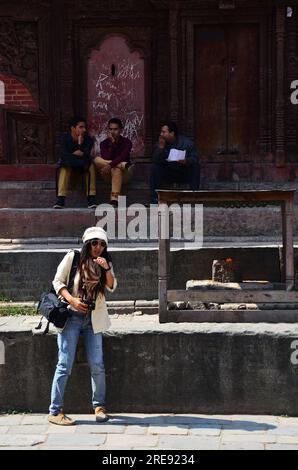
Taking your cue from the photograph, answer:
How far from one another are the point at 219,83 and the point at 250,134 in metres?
0.88

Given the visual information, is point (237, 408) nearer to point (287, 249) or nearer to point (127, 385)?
point (127, 385)

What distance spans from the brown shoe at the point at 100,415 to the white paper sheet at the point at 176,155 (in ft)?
16.0

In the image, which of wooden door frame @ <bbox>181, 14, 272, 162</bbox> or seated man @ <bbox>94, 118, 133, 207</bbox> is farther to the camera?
wooden door frame @ <bbox>181, 14, 272, 162</bbox>

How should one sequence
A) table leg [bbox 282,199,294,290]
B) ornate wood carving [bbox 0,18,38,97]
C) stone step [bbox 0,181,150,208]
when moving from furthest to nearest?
ornate wood carving [bbox 0,18,38,97]
stone step [bbox 0,181,150,208]
table leg [bbox 282,199,294,290]

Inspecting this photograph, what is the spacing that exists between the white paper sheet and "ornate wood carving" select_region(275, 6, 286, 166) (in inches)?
68.5

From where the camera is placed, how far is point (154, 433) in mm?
6387

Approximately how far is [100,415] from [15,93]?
22.3 ft

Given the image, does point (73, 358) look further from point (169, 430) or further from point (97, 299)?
point (169, 430)

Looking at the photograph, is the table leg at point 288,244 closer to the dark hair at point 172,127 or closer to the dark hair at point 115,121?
the dark hair at point 172,127

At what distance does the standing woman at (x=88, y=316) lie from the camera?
6.55m

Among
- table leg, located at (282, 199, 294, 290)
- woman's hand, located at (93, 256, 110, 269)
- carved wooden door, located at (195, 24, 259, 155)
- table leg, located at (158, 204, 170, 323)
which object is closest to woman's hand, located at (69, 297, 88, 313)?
woman's hand, located at (93, 256, 110, 269)

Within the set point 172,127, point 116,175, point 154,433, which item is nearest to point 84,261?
point 154,433

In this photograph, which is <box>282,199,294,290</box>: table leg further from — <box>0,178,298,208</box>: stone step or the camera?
<box>0,178,298,208</box>: stone step

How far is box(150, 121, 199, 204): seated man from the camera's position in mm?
10859
